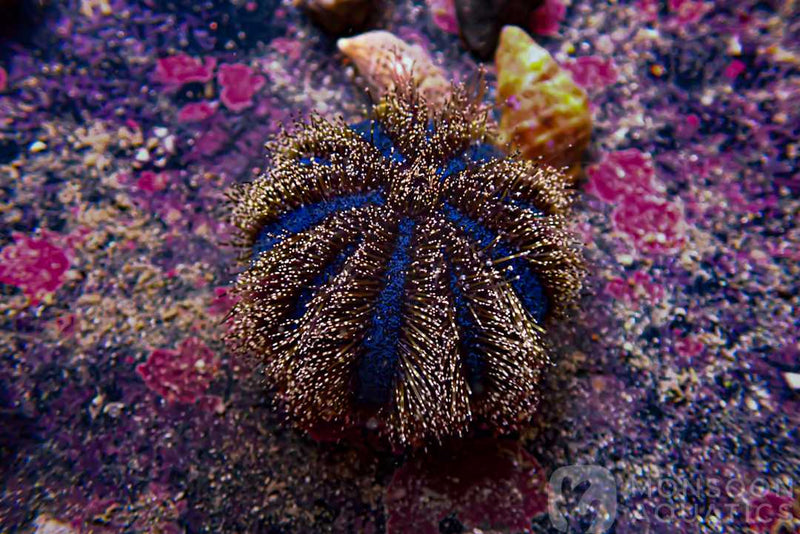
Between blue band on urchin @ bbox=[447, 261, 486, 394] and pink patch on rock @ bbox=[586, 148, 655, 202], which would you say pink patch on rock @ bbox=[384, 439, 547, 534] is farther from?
pink patch on rock @ bbox=[586, 148, 655, 202]

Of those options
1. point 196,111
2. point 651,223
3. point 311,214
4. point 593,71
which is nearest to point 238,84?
point 196,111

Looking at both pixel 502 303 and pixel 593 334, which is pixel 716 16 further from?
pixel 502 303

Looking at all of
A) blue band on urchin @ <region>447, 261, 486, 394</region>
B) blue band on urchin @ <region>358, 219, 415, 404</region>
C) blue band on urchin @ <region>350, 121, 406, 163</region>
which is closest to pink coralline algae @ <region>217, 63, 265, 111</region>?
blue band on urchin @ <region>350, 121, 406, 163</region>

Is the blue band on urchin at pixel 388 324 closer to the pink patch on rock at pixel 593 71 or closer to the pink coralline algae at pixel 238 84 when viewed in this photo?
the pink coralline algae at pixel 238 84

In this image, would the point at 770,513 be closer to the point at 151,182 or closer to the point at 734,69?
the point at 734,69
